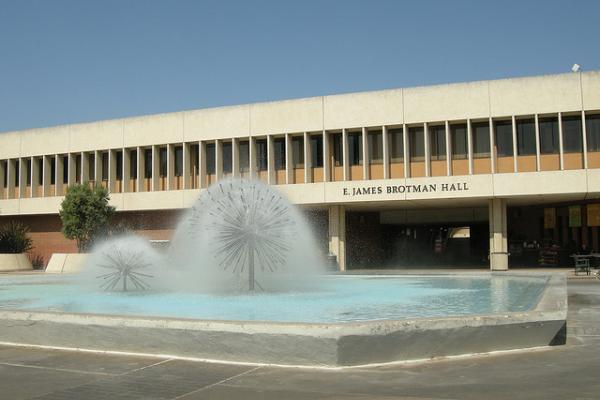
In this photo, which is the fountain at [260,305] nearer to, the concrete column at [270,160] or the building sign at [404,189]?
the building sign at [404,189]

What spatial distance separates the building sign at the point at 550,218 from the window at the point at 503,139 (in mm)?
6185

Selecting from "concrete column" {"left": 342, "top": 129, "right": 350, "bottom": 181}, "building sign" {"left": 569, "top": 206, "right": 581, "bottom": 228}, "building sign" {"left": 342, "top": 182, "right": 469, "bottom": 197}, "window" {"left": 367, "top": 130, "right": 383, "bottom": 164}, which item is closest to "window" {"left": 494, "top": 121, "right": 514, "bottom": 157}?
"building sign" {"left": 342, "top": 182, "right": 469, "bottom": 197}

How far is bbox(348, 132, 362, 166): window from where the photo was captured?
3472 cm

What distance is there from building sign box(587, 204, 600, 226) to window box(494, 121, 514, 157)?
4.93m

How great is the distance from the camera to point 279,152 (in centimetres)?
3619

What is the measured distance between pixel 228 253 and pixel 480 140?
21.5 meters

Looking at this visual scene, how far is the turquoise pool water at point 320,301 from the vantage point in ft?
32.1

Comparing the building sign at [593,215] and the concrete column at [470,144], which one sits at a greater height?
the concrete column at [470,144]

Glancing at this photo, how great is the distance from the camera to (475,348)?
24.7 feet

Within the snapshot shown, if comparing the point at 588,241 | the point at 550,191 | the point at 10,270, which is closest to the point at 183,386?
the point at 550,191

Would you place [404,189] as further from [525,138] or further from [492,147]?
[525,138]

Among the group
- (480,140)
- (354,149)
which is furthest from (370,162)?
(480,140)

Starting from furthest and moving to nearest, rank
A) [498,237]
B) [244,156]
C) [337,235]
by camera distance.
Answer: [244,156], [337,235], [498,237]

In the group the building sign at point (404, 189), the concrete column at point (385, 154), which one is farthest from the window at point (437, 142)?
the building sign at point (404, 189)
